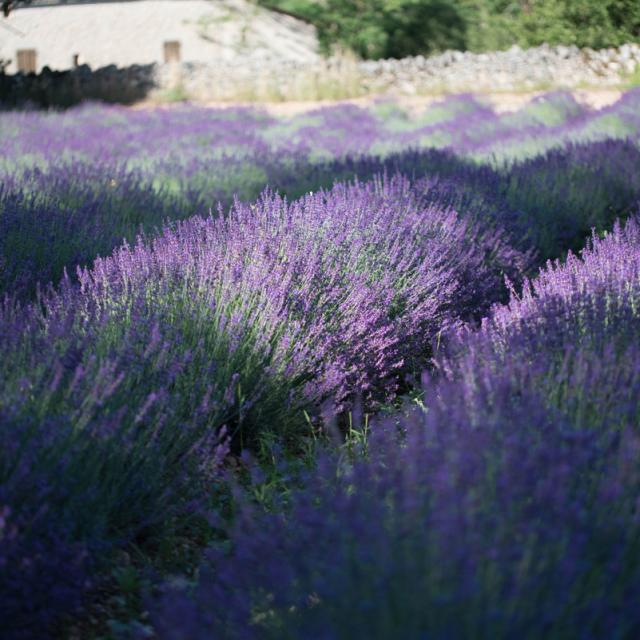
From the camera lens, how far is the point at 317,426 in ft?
10.2

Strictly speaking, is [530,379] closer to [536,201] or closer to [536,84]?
[536,201]

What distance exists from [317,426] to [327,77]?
17841 mm

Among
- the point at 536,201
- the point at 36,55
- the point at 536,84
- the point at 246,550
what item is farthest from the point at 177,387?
the point at 36,55

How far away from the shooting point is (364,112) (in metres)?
14.2

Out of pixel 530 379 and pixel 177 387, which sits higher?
pixel 530 379

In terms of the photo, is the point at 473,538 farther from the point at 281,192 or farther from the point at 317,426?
the point at 281,192

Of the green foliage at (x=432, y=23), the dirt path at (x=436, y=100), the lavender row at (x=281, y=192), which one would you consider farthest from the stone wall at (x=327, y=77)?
the lavender row at (x=281, y=192)

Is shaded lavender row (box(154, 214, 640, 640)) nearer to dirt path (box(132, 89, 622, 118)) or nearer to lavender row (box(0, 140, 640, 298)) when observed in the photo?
lavender row (box(0, 140, 640, 298))

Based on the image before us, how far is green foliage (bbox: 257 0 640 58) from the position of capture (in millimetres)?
21891

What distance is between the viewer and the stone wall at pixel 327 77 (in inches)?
701

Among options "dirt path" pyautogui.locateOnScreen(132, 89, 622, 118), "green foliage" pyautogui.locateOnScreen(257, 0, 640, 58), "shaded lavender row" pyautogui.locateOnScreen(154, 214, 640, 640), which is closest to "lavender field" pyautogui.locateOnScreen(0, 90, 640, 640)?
"shaded lavender row" pyautogui.locateOnScreen(154, 214, 640, 640)

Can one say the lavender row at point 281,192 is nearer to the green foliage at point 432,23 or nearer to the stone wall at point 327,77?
the stone wall at point 327,77

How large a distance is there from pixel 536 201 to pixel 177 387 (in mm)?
3792

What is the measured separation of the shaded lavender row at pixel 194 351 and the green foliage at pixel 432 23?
1871 cm
